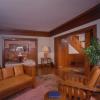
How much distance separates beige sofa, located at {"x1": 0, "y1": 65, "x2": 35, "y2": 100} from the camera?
109 inches

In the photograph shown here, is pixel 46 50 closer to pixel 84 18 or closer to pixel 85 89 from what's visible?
pixel 84 18

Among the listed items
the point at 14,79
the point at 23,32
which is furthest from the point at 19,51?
the point at 14,79

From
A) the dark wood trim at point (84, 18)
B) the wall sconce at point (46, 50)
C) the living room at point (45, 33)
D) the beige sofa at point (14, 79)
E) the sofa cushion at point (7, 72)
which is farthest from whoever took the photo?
the wall sconce at point (46, 50)

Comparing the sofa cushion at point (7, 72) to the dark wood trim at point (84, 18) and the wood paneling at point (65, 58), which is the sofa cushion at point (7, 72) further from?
the wood paneling at point (65, 58)

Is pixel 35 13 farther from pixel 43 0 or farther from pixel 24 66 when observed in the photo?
pixel 24 66

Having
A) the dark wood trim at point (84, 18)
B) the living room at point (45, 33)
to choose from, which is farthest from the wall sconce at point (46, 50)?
the dark wood trim at point (84, 18)

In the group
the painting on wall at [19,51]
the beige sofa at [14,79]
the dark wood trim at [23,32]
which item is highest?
the dark wood trim at [23,32]

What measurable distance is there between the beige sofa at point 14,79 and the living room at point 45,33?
2.1 inches

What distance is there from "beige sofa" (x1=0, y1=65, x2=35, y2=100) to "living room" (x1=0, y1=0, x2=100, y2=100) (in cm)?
5

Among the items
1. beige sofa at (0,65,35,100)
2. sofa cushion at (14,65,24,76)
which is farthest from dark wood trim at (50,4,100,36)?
sofa cushion at (14,65,24,76)

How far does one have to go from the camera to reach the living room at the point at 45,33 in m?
3.70

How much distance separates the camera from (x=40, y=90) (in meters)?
3.55

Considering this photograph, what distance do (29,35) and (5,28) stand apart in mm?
1548

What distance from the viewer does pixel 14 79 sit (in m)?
3.33
